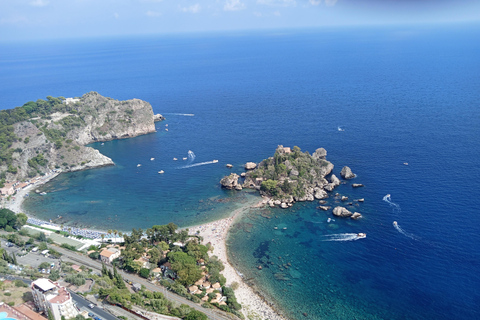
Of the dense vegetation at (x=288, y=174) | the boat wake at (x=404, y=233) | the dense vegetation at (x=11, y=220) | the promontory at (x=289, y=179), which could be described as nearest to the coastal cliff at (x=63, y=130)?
the dense vegetation at (x=11, y=220)

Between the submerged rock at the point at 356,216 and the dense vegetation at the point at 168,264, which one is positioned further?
the submerged rock at the point at 356,216

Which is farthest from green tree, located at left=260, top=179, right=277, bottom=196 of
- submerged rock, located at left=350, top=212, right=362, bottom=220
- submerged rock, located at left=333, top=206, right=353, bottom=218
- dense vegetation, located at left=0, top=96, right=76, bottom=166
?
dense vegetation, located at left=0, top=96, right=76, bottom=166

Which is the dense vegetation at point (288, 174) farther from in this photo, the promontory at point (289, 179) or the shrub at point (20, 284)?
the shrub at point (20, 284)

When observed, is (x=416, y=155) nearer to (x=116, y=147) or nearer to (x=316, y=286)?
(x=316, y=286)

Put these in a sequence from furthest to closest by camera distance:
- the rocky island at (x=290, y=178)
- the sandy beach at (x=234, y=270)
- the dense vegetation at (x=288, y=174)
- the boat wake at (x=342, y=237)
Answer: the dense vegetation at (x=288, y=174)
the rocky island at (x=290, y=178)
the boat wake at (x=342, y=237)
the sandy beach at (x=234, y=270)

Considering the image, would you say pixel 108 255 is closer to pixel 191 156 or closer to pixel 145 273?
pixel 145 273

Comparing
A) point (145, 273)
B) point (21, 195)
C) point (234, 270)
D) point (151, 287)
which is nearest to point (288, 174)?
point (234, 270)
